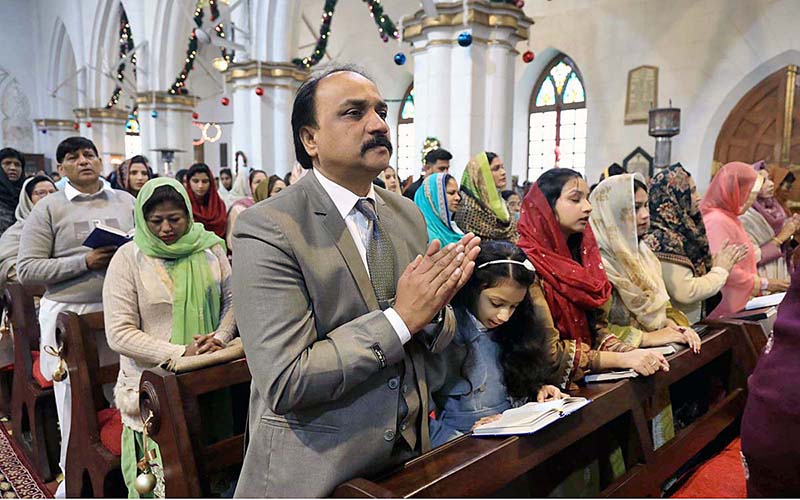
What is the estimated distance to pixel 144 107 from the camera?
1290 centimetres

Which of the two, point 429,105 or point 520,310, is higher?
point 429,105

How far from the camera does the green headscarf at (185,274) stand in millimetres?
2482

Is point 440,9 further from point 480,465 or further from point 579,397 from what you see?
point 480,465

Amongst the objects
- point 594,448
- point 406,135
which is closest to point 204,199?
point 594,448

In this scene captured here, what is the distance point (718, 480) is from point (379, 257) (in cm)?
164

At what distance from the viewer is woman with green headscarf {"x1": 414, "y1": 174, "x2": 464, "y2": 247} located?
350cm

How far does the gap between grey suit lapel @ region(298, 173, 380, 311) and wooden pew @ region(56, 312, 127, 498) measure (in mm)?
1721

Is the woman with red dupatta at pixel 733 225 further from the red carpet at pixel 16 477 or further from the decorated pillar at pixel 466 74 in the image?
the red carpet at pixel 16 477

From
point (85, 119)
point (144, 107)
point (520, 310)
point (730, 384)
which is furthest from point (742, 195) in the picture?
point (85, 119)

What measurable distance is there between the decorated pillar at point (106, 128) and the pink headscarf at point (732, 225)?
53.5 feet

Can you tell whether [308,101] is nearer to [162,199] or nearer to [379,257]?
[379,257]

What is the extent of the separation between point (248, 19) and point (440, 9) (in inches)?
186

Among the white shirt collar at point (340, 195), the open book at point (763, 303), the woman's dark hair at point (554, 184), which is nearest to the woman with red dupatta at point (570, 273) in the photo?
the woman's dark hair at point (554, 184)

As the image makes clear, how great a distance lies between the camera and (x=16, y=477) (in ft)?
10.5
